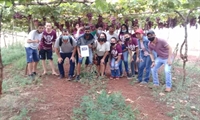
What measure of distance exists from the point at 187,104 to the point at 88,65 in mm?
3623

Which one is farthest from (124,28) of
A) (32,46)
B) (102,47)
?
(32,46)

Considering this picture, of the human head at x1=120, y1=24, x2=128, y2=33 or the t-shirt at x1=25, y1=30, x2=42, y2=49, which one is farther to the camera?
the human head at x1=120, y1=24, x2=128, y2=33

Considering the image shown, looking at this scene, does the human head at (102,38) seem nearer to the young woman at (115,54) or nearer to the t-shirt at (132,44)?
the young woman at (115,54)

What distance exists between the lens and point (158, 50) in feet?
21.3

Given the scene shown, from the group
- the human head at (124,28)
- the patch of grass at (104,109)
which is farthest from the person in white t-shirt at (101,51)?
the patch of grass at (104,109)

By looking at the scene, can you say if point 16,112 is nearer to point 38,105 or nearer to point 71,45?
point 38,105

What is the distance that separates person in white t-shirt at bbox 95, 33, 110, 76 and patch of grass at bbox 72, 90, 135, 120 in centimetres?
200

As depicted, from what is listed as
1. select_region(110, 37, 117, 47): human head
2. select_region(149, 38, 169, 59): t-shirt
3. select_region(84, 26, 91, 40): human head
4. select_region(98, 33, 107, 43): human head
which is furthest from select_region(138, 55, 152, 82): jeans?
select_region(84, 26, 91, 40): human head

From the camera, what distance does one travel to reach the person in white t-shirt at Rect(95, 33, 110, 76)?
7333 millimetres

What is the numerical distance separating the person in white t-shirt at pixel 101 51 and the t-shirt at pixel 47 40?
133cm

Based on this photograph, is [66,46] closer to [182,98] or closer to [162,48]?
[162,48]

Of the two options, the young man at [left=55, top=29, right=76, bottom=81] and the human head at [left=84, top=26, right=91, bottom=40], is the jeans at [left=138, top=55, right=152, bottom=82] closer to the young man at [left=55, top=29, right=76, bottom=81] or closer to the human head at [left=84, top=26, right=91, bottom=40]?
the human head at [left=84, top=26, right=91, bottom=40]

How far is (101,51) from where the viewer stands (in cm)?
750

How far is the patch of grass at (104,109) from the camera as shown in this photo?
4.64m
